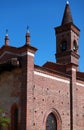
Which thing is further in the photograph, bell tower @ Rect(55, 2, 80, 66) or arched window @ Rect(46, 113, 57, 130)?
bell tower @ Rect(55, 2, 80, 66)

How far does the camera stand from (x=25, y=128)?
21734mm

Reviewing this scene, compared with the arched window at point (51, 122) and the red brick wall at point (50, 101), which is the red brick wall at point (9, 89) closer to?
the red brick wall at point (50, 101)

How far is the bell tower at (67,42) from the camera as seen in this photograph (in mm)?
34812

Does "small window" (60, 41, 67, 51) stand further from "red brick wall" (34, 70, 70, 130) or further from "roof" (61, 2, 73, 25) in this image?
"red brick wall" (34, 70, 70, 130)

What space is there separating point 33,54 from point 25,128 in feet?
17.8

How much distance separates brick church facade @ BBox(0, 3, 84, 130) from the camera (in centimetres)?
2259

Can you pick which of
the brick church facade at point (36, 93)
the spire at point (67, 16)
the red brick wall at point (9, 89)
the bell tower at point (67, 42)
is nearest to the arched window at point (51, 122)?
the brick church facade at point (36, 93)

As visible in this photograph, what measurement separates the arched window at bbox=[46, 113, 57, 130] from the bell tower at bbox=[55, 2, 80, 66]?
34.8ft

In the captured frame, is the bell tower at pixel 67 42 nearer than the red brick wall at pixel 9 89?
No

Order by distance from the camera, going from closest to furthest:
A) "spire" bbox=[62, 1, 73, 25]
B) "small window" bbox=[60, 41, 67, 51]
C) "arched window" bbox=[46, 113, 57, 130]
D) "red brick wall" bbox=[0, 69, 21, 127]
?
1. "red brick wall" bbox=[0, 69, 21, 127]
2. "arched window" bbox=[46, 113, 57, 130]
3. "small window" bbox=[60, 41, 67, 51]
4. "spire" bbox=[62, 1, 73, 25]

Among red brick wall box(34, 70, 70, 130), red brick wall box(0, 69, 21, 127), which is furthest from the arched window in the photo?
red brick wall box(0, 69, 21, 127)

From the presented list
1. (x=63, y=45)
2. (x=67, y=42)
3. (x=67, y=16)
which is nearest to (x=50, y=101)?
(x=67, y=42)

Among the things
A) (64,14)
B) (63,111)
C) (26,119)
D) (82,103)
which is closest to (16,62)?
(26,119)

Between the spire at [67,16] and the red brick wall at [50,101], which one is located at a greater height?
the spire at [67,16]
